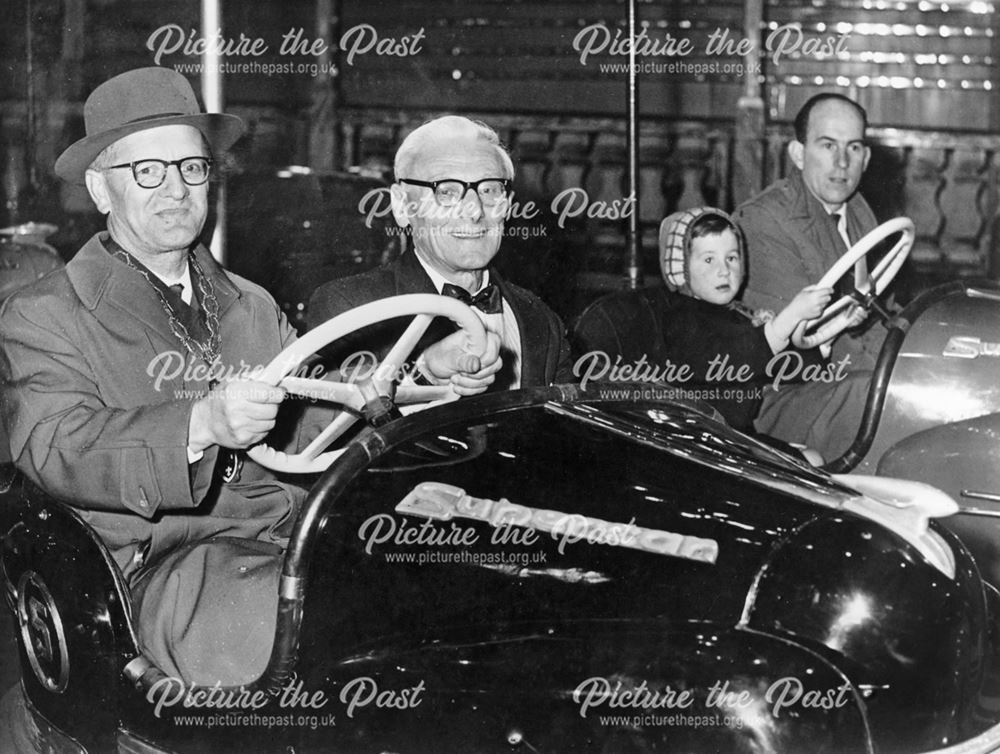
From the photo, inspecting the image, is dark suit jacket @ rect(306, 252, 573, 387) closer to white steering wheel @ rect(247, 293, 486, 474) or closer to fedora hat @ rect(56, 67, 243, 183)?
white steering wheel @ rect(247, 293, 486, 474)

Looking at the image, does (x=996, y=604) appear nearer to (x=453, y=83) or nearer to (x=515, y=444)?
(x=515, y=444)

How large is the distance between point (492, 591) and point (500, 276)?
67cm

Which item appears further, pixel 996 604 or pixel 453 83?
pixel 453 83

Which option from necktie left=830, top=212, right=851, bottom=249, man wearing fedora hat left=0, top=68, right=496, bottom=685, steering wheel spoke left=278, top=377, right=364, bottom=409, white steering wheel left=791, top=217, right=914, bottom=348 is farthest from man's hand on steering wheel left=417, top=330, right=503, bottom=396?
necktie left=830, top=212, right=851, bottom=249

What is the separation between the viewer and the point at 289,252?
7.98ft

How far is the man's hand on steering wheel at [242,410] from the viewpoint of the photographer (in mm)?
1442

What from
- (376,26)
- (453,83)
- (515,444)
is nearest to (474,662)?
(515,444)

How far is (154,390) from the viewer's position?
1698 mm

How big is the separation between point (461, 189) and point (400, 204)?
0.11 m

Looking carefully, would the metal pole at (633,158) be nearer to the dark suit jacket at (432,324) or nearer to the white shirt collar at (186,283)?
the dark suit jacket at (432,324)

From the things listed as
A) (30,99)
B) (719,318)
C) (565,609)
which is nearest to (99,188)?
(30,99)

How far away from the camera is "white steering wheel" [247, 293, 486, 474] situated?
1485mm

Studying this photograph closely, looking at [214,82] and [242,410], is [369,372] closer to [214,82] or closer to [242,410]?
[242,410]

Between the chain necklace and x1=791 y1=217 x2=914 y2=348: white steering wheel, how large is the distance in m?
1.09
